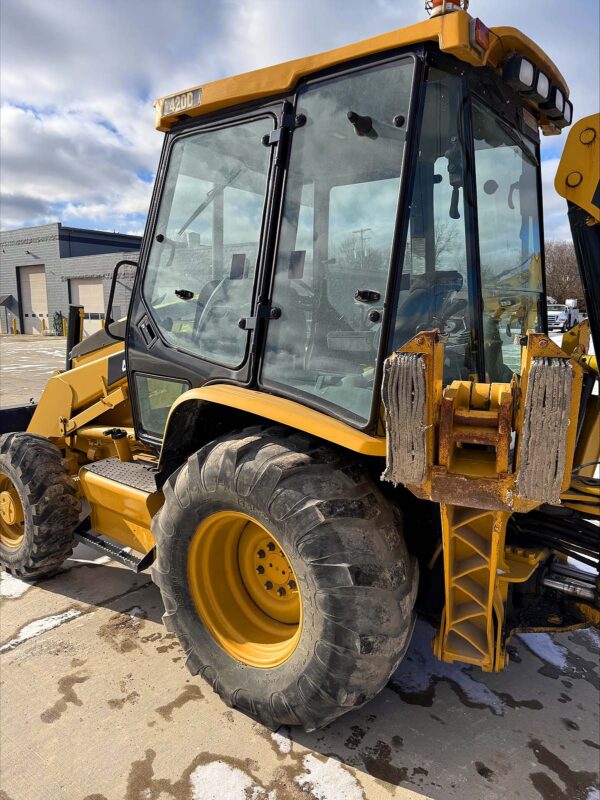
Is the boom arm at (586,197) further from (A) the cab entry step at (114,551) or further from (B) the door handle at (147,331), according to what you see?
(A) the cab entry step at (114,551)

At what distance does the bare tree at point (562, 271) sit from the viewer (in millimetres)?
3236

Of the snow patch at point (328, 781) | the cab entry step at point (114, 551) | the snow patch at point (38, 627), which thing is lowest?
the snow patch at point (38, 627)

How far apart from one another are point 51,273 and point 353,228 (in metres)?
33.7

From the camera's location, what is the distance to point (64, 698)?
2.62m

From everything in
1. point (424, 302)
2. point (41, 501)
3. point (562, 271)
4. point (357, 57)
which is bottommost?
point (41, 501)

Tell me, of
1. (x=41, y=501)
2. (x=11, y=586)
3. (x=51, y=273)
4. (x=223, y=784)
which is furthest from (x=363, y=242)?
(x=51, y=273)

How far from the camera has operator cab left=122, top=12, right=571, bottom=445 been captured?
2.08 metres

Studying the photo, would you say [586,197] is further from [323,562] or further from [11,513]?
[11,513]

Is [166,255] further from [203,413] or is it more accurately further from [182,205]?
[203,413]

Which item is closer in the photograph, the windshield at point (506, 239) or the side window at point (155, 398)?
the windshield at point (506, 239)

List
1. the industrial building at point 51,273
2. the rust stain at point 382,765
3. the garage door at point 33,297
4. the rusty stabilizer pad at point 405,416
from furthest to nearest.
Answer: the garage door at point 33,297
the industrial building at point 51,273
the rust stain at point 382,765
the rusty stabilizer pad at point 405,416

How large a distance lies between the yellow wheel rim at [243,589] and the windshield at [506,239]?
1.32 meters

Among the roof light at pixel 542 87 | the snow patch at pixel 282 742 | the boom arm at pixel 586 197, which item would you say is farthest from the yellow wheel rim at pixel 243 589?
the roof light at pixel 542 87

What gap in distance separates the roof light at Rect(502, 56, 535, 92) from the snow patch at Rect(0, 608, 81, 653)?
350 cm
